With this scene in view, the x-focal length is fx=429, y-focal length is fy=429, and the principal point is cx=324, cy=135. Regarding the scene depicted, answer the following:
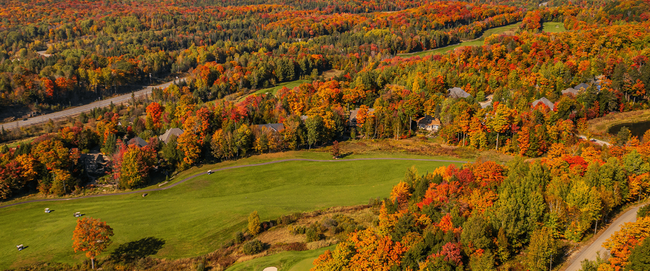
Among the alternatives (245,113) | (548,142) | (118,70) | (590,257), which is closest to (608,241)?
(590,257)

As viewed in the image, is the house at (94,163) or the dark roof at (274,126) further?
the dark roof at (274,126)

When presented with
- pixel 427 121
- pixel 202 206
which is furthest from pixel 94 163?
pixel 427 121

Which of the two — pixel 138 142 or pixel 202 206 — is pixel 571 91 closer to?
pixel 202 206

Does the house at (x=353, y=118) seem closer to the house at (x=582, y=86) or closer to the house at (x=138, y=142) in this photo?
the house at (x=138, y=142)

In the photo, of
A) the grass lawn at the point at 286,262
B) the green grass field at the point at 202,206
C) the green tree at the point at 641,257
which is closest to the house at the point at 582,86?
the green grass field at the point at 202,206

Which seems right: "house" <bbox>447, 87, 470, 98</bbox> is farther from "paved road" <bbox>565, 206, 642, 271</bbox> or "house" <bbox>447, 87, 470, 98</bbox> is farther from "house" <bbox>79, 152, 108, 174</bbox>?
"house" <bbox>79, 152, 108, 174</bbox>

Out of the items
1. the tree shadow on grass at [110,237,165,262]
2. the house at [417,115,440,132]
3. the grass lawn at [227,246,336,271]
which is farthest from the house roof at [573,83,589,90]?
the tree shadow on grass at [110,237,165,262]

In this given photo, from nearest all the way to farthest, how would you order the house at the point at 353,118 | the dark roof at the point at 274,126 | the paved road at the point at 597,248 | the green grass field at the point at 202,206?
1. the paved road at the point at 597,248
2. the green grass field at the point at 202,206
3. the dark roof at the point at 274,126
4. the house at the point at 353,118
